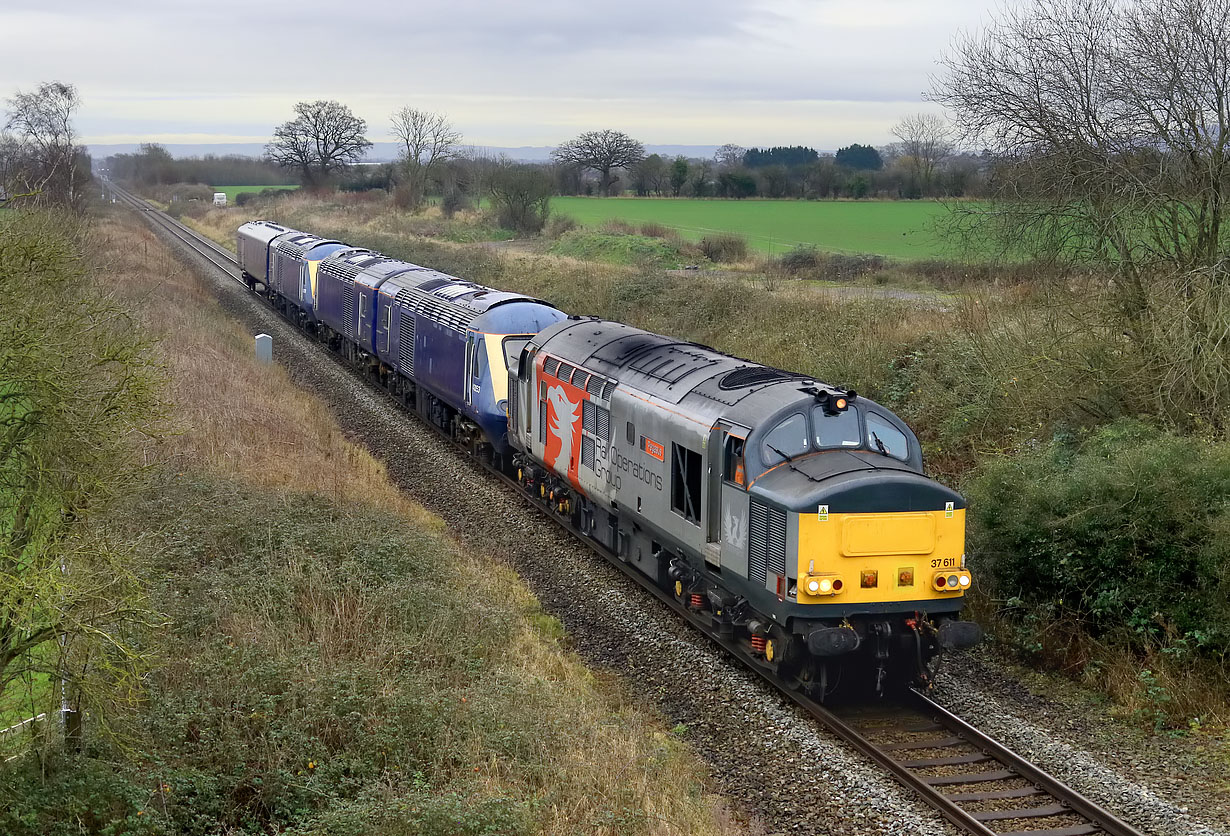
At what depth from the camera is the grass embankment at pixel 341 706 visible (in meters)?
8.48

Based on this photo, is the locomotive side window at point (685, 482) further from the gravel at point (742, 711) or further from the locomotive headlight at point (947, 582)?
the locomotive headlight at point (947, 582)

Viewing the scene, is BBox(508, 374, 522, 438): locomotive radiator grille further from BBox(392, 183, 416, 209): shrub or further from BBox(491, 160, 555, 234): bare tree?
BBox(392, 183, 416, 209): shrub

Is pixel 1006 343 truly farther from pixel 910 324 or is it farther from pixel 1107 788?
pixel 1107 788

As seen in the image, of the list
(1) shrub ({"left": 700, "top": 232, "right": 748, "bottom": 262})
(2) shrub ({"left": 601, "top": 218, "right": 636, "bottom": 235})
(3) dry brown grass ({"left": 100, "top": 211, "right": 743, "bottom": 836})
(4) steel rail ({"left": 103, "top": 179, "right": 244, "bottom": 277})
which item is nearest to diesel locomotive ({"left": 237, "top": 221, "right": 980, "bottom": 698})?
(3) dry brown grass ({"left": 100, "top": 211, "right": 743, "bottom": 836})

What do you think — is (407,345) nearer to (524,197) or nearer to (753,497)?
(753,497)

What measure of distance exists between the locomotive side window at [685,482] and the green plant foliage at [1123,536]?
3.75 metres

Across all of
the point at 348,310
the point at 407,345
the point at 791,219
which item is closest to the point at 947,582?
the point at 407,345

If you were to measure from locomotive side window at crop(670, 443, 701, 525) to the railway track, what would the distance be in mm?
1714

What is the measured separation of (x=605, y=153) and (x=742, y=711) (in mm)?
80099

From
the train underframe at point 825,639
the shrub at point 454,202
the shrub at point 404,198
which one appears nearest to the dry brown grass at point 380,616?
the train underframe at point 825,639

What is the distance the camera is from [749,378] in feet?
42.9

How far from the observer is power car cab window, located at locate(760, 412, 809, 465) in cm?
1165

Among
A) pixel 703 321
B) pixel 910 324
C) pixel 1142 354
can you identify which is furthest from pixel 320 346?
pixel 1142 354

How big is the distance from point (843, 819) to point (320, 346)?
29.9 m
